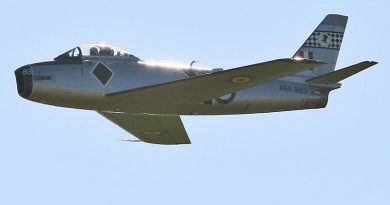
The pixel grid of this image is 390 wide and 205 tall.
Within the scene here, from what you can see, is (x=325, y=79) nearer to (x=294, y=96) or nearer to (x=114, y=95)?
(x=294, y=96)

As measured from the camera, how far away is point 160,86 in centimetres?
2580

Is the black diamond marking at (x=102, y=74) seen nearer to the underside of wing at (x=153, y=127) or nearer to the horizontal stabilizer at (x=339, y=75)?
the underside of wing at (x=153, y=127)

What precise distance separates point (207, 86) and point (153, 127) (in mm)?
5101

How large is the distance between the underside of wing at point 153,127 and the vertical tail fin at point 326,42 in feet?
15.1

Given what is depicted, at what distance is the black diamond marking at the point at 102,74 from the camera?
26.8 meters

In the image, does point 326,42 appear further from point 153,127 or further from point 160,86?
point 160,86

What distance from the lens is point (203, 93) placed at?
Answer: 2647cm

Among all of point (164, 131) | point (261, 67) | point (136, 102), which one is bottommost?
point (164, 131)

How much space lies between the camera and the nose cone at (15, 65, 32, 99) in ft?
85.5

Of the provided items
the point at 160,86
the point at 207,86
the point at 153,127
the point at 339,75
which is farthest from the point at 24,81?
the point at 339,75

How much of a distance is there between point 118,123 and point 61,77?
4.38 m

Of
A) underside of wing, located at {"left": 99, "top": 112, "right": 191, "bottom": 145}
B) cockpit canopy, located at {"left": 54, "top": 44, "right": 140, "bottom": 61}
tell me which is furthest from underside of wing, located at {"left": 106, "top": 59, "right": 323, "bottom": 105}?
underside of wing, located at {"left": 99, "top": 112, "right": 191, "bottom": 145}

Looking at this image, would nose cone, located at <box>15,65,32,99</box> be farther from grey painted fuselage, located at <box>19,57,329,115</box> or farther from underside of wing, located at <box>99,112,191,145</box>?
underside of wing, located at <box>99,112,191,145</box>

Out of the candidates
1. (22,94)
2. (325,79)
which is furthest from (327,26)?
(22,94)
